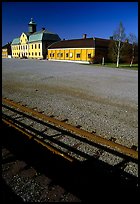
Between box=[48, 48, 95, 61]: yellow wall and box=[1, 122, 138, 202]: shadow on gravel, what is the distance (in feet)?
134

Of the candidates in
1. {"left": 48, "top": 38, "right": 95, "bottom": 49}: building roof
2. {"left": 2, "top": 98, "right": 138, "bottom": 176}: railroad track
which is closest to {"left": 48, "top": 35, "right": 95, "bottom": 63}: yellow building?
{"left": 48, "top": 38, "right": 95, "bottom": 49}: building roof

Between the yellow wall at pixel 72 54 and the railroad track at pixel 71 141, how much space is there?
39124 mm

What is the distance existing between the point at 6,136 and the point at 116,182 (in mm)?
2717

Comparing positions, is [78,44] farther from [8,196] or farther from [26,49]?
[8,196]

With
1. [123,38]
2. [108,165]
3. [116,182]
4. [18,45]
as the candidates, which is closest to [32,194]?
[116,182]

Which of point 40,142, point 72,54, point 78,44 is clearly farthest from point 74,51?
point 40,142

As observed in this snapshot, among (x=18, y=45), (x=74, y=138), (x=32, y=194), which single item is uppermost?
(x=18, y=45)

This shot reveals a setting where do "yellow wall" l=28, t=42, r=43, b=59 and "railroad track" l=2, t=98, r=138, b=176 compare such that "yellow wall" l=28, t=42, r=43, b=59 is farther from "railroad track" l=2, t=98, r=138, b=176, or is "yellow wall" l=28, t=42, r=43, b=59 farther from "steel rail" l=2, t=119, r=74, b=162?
"steel rail" l=2, t=119, r=74, b=162

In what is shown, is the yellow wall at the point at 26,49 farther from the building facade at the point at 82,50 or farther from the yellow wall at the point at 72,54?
the building facade at the point at 82,50

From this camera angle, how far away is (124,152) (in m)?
4.12

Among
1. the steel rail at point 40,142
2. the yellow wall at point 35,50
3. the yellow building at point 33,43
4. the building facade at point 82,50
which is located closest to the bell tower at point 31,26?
the yellow building at point 33,43

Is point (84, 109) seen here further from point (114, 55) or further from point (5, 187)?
point (114, 55)

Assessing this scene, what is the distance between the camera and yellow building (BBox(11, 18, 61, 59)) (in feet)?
202

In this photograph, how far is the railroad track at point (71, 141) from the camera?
12.7 ft
